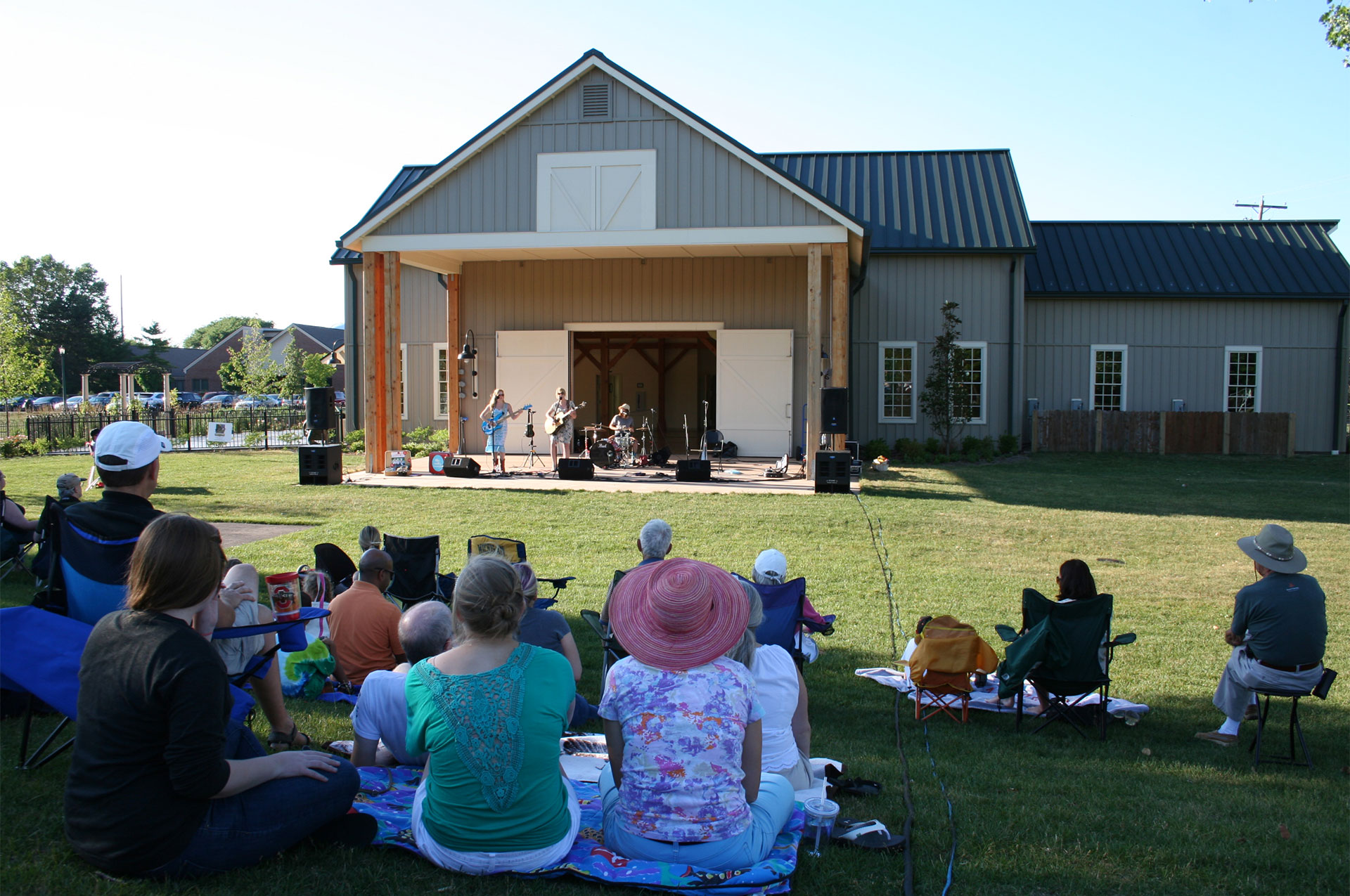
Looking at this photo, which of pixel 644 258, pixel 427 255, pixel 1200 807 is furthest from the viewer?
pixel 644 258

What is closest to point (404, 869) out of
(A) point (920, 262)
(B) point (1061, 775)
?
(B) point (1061, 775)

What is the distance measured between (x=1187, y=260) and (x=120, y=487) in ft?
75.2

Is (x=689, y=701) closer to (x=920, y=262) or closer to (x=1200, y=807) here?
(x=1200, y=807)

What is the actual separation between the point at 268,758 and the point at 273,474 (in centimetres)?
1386

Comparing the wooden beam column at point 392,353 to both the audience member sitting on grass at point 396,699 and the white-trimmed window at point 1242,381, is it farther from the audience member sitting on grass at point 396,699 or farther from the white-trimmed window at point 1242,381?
the white-trimmed window at point 1242,381

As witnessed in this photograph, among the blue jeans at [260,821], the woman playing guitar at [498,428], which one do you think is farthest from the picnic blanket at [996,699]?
the woman playing guitar at [498,428]

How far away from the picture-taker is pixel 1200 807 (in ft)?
12.8

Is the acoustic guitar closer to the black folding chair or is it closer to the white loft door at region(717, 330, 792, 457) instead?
the white loft door at region(717, 330, 792, 457)

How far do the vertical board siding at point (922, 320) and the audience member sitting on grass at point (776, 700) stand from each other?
55.8 ft

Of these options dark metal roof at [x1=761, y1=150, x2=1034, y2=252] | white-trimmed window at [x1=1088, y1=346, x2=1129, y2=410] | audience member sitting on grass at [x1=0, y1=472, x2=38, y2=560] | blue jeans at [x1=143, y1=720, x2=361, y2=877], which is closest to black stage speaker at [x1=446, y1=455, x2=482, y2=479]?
audience member sitting on grass at [x1=0, y1=472, x2=38, y2=560]

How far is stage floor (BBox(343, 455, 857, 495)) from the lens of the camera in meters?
13.7

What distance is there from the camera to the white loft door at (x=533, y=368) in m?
19.0

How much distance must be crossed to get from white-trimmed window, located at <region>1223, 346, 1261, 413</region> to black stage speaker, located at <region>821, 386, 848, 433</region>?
39.4 ft

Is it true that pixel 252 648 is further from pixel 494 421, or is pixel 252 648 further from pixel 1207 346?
pixel 1207 346
